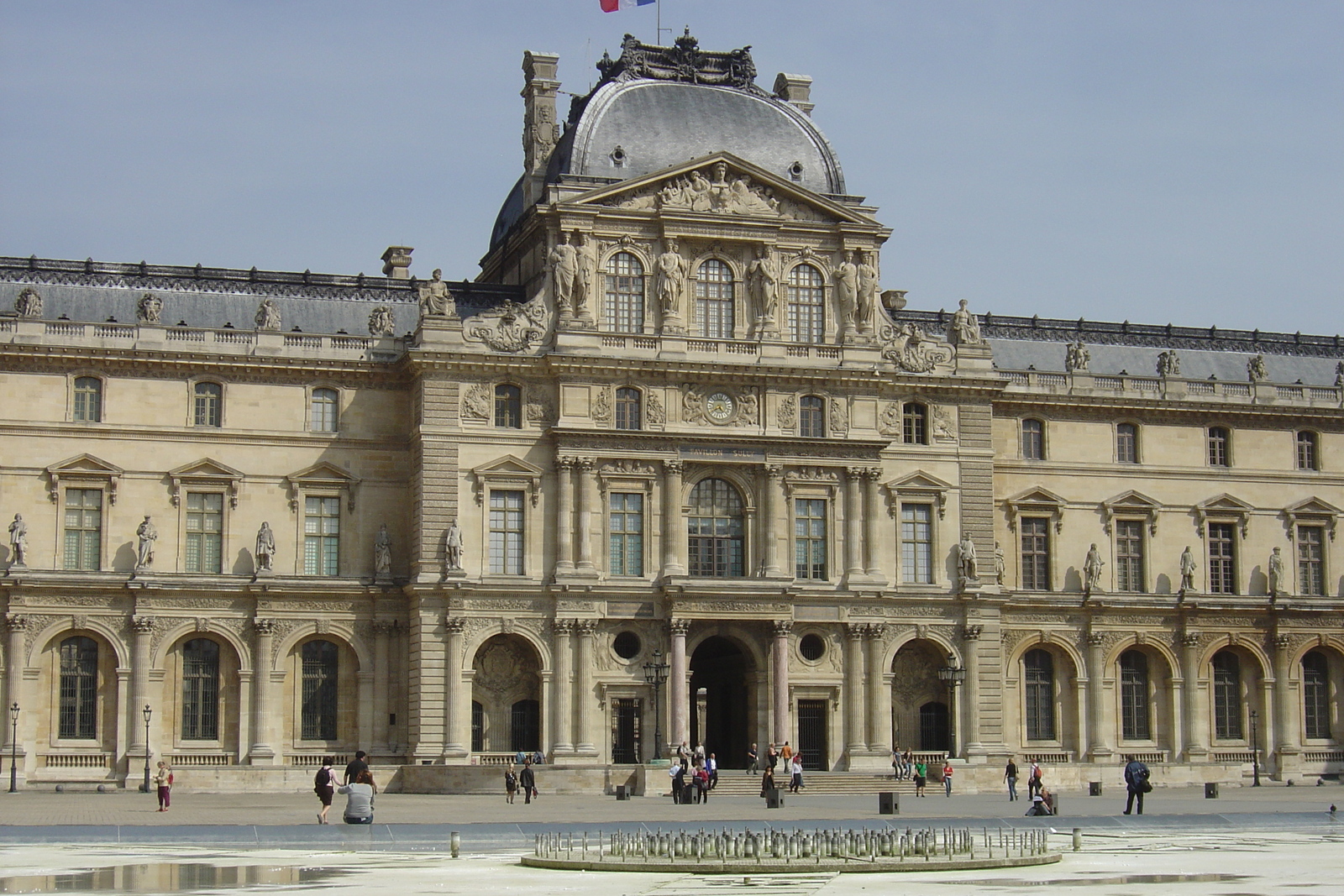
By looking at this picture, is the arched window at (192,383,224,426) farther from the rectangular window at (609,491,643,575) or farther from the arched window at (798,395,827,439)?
the arched window at (798,395,827,439)

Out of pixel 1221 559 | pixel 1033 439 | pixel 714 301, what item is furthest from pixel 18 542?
pixel 1221 559

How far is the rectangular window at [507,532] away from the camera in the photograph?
68.6m

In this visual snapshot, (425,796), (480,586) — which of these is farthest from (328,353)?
(425,796)

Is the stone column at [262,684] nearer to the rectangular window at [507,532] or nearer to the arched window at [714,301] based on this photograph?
the rectangular window at [507,532]

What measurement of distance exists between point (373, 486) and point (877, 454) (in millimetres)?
17778

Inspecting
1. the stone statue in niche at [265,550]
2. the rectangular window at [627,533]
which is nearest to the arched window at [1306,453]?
the rectangular window at [627,533]

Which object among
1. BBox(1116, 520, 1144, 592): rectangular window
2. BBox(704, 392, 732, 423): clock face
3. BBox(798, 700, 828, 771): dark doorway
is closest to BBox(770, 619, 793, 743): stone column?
BBox(798, 700, 828, 771): dark doorway

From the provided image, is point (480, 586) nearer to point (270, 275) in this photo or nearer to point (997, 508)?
point (270, 275)

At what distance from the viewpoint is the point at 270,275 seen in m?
72.9

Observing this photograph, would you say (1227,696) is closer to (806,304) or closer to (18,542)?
(806,304)

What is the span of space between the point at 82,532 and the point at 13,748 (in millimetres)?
7528

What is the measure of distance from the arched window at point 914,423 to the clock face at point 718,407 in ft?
22.4

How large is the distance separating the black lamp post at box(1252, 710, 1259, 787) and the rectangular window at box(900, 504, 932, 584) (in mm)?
13993

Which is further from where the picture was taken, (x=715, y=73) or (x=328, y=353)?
(x=715, y=73)
